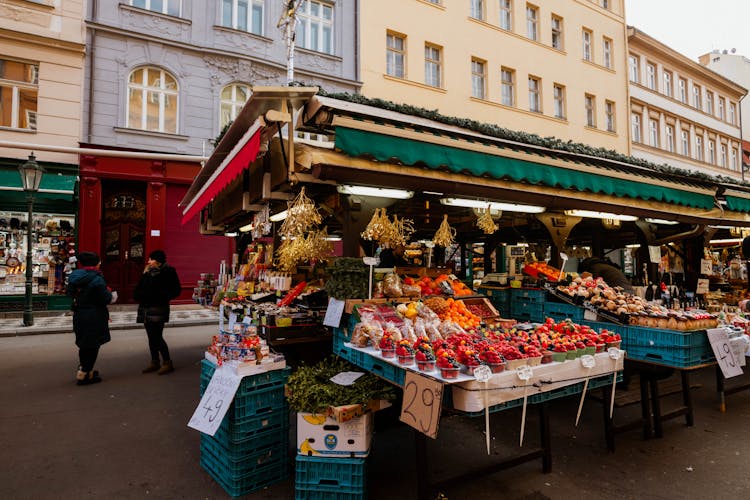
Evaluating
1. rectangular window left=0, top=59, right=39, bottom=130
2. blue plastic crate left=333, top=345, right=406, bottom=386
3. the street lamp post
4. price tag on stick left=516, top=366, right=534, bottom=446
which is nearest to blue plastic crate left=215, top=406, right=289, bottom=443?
blue plastic crate left=333, top=345, right=406, bottom=386

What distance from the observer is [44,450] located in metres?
3.98

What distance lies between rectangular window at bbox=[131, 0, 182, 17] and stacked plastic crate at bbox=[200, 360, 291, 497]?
49.6ft

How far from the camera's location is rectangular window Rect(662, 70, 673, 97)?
25016 millimetres

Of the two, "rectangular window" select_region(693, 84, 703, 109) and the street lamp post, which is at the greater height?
"rectangular window" select_region(693, 84, 703, 109)

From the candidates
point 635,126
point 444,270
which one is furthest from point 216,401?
point 635,126

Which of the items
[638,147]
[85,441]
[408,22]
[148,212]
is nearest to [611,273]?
[85,441]

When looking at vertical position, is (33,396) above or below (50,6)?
below

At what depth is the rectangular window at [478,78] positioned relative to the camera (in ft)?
62.4

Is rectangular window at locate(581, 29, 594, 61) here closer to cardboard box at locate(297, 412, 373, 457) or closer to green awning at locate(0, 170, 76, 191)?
green awning at locate(0, 170, 76, 191)

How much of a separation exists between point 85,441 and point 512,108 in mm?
19662

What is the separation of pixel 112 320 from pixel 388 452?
412 inches

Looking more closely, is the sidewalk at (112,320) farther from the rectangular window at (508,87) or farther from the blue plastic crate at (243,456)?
the rectangular window at (508,87)

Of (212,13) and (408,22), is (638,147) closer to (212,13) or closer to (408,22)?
(408,22)

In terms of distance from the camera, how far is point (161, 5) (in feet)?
46.3
